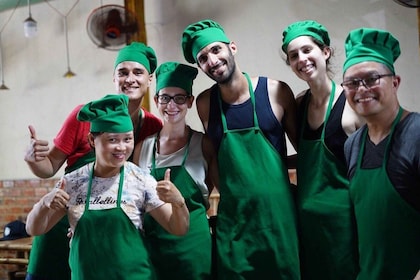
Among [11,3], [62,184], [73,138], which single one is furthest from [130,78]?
[11,3]

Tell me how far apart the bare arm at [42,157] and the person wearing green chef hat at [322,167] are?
1227mm

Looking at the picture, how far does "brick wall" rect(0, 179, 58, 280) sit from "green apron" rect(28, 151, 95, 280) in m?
3.44

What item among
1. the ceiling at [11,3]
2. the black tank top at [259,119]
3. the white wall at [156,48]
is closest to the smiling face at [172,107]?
the black tank top at [259,119]

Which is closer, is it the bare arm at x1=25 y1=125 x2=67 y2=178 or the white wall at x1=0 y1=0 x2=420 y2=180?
the bare arm at x1=25 y1=125 x2=67 y2=178

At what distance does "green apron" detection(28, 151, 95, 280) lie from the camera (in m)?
2.48

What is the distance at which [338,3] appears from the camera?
450 cm

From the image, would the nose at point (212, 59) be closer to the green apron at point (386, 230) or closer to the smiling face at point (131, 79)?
the smiling face at point (131, 79)

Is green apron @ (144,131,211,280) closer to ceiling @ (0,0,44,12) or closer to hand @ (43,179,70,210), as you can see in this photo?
hand @ (43,179,70,210)

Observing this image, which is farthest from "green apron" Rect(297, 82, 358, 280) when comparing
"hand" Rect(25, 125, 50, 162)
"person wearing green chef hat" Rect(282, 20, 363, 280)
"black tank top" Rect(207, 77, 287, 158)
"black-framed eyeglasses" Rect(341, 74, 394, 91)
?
"hand" Rect(25, 125, 50, 162)

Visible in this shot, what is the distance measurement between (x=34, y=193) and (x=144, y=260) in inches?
171

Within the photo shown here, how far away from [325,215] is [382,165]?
0.47m

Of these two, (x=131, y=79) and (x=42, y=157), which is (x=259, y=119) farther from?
(x=42, y=157)

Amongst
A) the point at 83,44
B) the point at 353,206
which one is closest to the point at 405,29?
the point at 353,206

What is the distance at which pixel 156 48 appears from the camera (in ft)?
17.8
